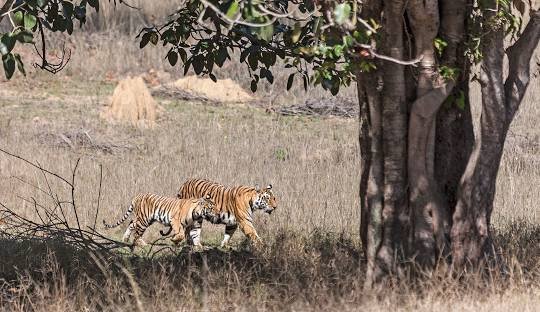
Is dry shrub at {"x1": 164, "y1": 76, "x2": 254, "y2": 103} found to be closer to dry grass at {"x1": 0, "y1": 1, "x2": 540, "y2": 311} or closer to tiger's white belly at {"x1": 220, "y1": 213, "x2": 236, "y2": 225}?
dry grass at {"x1": 0, "y1": 1, "x2": 540, "y2": 311}

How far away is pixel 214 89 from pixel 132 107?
2928 mm

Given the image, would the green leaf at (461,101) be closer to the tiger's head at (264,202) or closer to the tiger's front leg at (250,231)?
the tiger's front leg at (250,231)

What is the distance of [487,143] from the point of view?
24.2 feet

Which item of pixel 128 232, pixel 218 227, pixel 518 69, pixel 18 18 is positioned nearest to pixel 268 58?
pixel 518 69

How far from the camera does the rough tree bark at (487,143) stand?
7305 millimetres

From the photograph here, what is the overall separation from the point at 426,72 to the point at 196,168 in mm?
7210

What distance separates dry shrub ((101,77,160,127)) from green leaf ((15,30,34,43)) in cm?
1179

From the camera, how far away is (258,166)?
554 inches

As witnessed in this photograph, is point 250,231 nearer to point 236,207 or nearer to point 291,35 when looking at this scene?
point 236,207

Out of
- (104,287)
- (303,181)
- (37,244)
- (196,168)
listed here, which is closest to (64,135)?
(196,168)

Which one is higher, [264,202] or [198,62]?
[198,62]

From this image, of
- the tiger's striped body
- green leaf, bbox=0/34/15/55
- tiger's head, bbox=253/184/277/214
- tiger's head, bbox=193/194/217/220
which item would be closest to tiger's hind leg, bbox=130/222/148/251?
the tiger's striped body

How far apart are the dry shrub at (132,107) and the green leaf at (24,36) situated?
11.8 meters

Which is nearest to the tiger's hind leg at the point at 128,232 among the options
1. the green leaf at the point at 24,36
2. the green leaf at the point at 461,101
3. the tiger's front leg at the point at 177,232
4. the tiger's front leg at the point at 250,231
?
the tiger's front leg at the point at 177,232
